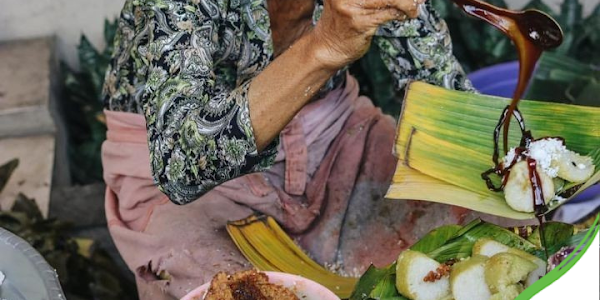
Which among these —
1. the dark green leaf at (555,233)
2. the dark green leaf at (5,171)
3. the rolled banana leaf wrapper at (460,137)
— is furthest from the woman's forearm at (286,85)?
the dark green leaf at (5,171)

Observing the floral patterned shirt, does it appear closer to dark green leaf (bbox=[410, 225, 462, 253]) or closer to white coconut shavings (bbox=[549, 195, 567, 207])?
dark green leaf (bbox=[410, 225, 462, 253])

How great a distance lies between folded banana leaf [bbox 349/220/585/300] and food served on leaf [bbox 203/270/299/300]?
17 cm

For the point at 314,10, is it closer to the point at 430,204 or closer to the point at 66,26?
the point at 430,204

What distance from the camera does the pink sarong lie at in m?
1.88

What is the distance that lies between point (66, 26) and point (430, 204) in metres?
1.71

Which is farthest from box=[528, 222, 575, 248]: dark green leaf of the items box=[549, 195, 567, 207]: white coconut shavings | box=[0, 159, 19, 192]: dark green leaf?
box=[0, 159, 19, 192]: dark green leaf

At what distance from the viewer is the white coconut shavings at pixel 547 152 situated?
1.54 metres

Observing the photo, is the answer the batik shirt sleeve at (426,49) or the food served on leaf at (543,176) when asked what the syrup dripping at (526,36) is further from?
the batik shirt sleeve at (426,49)

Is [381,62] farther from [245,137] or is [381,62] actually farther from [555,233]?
[555,233]

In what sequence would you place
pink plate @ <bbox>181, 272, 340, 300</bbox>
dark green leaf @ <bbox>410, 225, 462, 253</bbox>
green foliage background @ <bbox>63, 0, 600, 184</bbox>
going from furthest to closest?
green foliage background @ <bbox>63, 0, 600, 184</bbox>
dark green leaf @ <bbox>410, 225, 462, 253</bbox>
pink plate @ <bbox>181, 272, 340, 300</bbox>

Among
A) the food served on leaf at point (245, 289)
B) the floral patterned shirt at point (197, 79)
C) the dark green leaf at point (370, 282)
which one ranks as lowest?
the dark green leaf at point (370, 282)

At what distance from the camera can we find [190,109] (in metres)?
1.61

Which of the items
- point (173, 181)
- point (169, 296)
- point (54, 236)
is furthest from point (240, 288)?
point (54, 236)

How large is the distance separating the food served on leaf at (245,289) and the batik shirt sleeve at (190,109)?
1.02 feet
